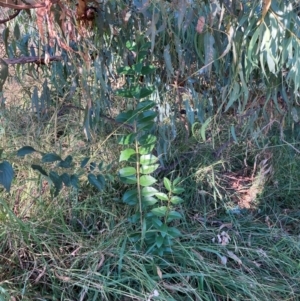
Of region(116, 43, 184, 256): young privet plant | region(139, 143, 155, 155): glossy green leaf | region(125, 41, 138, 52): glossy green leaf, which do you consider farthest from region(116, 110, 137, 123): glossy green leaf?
region(125, 41, 138, 52): glossy green leaf

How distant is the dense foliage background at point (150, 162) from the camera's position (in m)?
1.20

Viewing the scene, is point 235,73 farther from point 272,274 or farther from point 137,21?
point 272,274

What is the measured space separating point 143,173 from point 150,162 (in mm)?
47

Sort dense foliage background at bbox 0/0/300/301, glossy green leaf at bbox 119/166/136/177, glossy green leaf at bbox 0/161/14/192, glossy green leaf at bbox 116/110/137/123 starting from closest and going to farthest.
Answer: glossy green leaf at bbox 0/161/14/192, dense foliage background at bbox 0/0/300/301, glossy green leaf at bbox 116/110/137/123, glossy green leaf at bbox 119/166/136/177

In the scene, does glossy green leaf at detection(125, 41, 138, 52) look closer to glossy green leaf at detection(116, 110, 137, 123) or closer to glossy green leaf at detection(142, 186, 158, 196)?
glossy green leaf at detection(116, 110, 137, 123)

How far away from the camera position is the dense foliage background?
1203 mm

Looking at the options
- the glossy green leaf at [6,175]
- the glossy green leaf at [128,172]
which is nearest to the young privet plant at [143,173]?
the glossy green leaf at [128,172]

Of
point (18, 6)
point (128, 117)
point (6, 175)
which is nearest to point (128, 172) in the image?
point (128, 117)

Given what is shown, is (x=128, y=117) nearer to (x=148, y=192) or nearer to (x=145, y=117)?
(x=145, y=117)

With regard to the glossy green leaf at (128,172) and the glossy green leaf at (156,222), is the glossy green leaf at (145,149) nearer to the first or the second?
the glossy green leaf at (128,172)

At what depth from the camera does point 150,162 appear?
56.9 inches

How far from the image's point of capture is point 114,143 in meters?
2.05

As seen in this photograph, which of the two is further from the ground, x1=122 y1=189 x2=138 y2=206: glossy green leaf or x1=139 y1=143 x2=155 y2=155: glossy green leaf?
x1=139 y1=143 x2=155 y2=155: glossy green leaf

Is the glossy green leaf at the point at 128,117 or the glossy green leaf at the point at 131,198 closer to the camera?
the glossy green leaf at the point at 128,117
